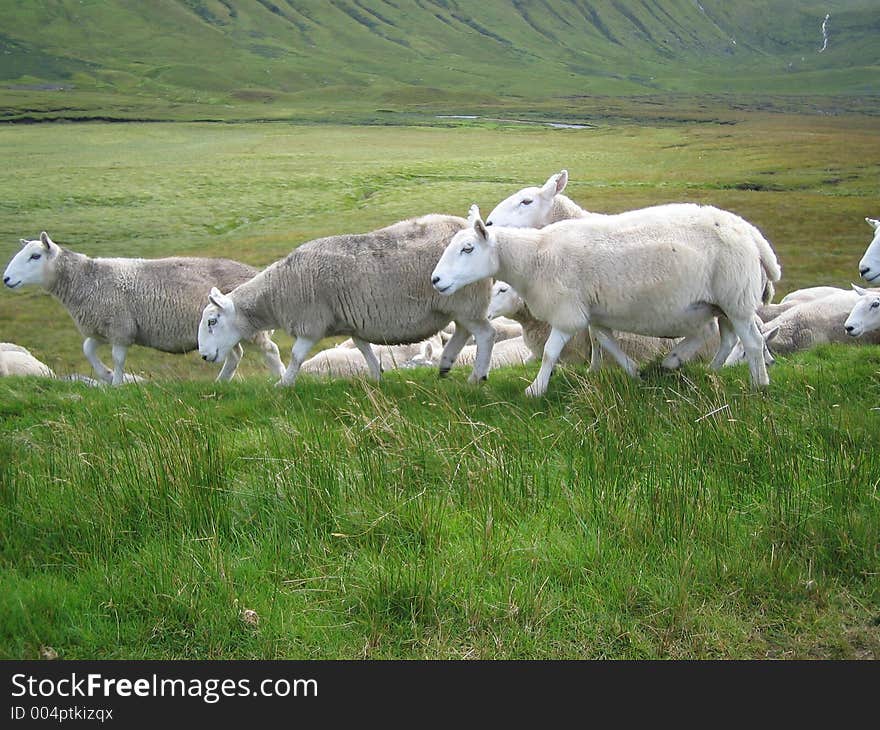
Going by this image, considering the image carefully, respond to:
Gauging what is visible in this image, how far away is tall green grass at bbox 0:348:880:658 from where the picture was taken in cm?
519

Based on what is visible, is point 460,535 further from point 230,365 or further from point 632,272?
point 230,365

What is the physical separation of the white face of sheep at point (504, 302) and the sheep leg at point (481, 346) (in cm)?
146

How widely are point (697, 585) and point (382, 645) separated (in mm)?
1933

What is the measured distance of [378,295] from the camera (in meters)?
11.5

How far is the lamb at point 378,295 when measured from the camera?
452 inches

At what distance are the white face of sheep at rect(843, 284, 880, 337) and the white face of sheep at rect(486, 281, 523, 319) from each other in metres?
4.86

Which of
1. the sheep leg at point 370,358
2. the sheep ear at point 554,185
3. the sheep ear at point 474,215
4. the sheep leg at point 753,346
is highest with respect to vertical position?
the sheep ear at point 554,185

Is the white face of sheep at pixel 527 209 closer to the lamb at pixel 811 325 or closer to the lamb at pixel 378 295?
the lamb at pixel 378 295

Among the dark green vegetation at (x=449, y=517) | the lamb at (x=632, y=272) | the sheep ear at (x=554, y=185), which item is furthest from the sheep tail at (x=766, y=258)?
the sheep ear at (x=554, y=185)

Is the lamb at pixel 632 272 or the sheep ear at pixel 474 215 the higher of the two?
the sheep ear at pixel 474 215

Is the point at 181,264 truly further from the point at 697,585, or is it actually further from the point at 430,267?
the point at 697,585

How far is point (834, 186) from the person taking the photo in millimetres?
52562

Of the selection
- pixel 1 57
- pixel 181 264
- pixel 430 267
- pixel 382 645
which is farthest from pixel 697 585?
pixel 1 57

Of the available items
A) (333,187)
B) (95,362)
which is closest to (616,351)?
(95,362)
